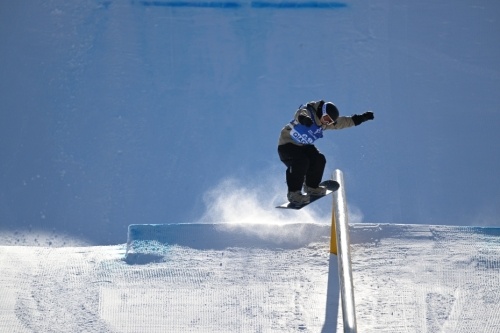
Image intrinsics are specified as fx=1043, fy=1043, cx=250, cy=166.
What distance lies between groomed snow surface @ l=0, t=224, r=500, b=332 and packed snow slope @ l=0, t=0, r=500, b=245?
1.80 m

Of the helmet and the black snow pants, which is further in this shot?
the black snow pants

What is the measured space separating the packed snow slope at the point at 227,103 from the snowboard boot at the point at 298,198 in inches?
83.0

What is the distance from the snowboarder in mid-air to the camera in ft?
23.9

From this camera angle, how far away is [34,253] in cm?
772

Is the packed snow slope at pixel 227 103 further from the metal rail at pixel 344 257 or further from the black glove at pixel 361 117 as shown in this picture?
the black glove at pixel 361 117

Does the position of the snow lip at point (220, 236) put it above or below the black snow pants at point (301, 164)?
below

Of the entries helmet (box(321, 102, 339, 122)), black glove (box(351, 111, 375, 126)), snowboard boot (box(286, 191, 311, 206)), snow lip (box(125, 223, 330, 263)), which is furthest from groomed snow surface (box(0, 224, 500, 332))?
helmet (box(321, 102, 339, 122))

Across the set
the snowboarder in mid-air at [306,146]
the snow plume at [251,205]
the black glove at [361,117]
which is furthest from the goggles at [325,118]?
the snow plume at [251,205]

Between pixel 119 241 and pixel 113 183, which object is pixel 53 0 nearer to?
pixel 113 183

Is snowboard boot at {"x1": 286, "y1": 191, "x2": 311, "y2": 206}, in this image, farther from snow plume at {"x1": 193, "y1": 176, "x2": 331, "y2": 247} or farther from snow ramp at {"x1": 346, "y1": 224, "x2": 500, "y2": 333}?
snow plume at {"x1": 193, "y1": 176, "x2": 331, "y2": 247}

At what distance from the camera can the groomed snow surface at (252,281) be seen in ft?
23.2

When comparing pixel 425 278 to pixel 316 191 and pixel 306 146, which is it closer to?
pixel 316 191

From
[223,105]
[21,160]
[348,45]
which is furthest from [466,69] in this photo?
[21,160]

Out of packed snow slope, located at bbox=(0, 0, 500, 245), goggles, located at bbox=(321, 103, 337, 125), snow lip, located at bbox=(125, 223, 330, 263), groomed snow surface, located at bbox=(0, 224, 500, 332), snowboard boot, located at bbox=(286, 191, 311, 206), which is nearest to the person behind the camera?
groomed snow surface, located at bbox=(0, 224, 500, 332)
